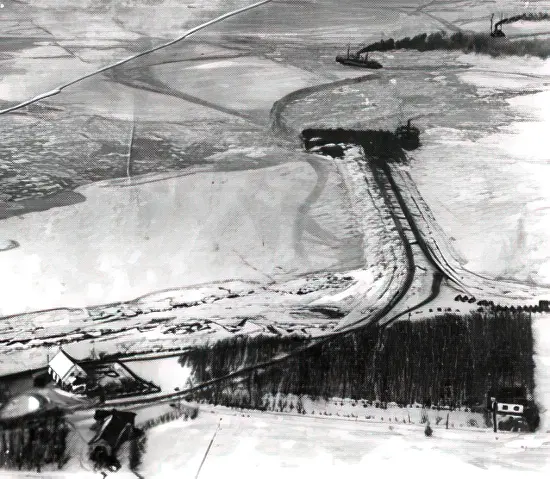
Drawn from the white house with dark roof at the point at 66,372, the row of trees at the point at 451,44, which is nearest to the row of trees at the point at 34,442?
the white house with dark roof at the point at 66,372

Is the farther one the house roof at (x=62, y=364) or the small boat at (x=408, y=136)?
the small boat at (x=408, y=136)

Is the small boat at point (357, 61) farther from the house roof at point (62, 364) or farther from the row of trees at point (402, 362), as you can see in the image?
the house roof at point (62, 364)

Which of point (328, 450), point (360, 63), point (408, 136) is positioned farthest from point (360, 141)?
point (328, 450)

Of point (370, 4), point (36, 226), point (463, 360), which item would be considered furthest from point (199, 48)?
point (463, 360)

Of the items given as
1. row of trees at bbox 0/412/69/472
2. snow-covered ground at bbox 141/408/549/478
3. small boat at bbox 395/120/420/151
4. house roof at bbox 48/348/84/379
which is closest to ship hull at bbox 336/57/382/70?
small boat at bbox 395/120/420/151

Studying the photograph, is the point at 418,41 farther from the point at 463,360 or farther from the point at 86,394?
the point at 86,394

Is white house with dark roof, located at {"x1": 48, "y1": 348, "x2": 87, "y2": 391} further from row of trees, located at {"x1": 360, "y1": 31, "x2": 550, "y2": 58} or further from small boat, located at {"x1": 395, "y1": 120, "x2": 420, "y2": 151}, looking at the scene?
row of trees, located at {"x1": 360, "y1": 31, "x2": 550, "y2": 58}

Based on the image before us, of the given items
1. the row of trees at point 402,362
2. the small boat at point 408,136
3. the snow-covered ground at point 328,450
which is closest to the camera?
the snow-covered ground at point 328,450

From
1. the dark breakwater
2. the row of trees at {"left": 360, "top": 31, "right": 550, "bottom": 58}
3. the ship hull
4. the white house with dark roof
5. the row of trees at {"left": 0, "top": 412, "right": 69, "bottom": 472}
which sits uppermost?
the row of trees at {"left": 360, "top": 31, "right": 550, "bottom": 58}
